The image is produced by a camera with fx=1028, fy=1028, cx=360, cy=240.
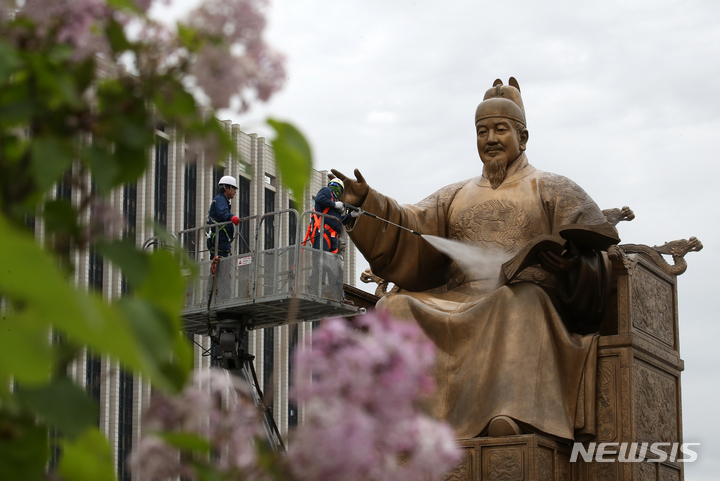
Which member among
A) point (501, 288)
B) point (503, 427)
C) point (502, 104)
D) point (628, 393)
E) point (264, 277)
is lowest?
point (503, 427)

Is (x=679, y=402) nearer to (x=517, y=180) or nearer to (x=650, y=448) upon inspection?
(x=650, y=448)

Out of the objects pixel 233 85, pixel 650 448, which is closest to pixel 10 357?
pixel 233 85

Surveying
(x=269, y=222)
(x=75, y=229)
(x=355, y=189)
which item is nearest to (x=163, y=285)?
(x=75, y=229)

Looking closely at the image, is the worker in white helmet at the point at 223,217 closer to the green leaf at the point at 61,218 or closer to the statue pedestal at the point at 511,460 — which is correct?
the statue pedestal at the point at 511,460

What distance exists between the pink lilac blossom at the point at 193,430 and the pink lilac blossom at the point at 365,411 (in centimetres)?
10

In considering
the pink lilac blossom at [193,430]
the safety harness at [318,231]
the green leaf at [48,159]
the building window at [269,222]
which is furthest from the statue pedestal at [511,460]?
the building window at [269,222]

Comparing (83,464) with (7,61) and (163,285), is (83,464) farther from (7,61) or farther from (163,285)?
(7,61)

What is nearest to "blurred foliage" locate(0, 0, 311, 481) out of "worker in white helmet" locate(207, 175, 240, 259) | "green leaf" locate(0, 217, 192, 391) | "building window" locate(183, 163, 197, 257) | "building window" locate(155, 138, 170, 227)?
"green leaf" locate(0, 217, 192, 391)

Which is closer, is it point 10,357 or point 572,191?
point 10,357

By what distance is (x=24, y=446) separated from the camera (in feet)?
4.13

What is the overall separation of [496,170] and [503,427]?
237 centimetres

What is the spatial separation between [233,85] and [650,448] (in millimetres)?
6388

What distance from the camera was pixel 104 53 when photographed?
1565 millimetres

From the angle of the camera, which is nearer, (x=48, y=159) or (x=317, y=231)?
(x=48, y=159)
